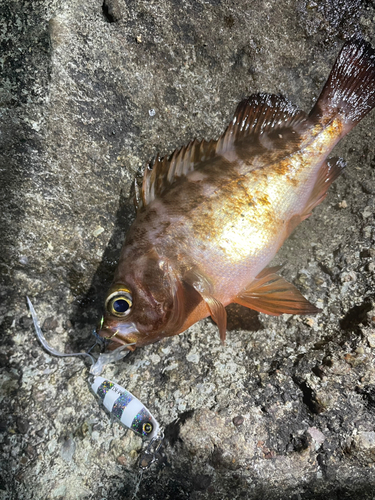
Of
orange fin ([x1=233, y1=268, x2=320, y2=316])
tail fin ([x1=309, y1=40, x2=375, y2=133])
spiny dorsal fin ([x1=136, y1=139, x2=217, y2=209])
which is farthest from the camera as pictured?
tail fin ([x1=309, y1=40, x2=375, y2=133])

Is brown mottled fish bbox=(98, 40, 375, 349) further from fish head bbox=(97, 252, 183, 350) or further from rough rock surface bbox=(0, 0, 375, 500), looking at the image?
rough rock surface bbox=(0, 0, 375, 500)

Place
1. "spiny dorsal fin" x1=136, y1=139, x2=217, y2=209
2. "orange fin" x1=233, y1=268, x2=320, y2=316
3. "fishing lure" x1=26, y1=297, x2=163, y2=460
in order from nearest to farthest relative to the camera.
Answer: "fishing lure" x1=26, y1=297, x2=163, y2=460
"orange fin" x1=233, y1=268, x2=320, y2=316
"spiny dorsal fin" x1=136, y1=139, x2=217, y2=209

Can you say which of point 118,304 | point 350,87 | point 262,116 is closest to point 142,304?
point 118,304

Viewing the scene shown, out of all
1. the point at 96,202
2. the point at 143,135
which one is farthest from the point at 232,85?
the point at 96,202

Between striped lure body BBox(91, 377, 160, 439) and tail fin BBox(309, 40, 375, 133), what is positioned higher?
tail fin BBox(309, 40, 375, 133)

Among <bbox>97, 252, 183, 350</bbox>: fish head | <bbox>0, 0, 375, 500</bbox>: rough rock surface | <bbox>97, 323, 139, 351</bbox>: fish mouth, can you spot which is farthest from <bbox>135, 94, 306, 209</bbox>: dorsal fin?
<bbox>97, 323, 139, 351</bbox>: fish mouth

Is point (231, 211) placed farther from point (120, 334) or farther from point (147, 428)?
point (147, 428)
